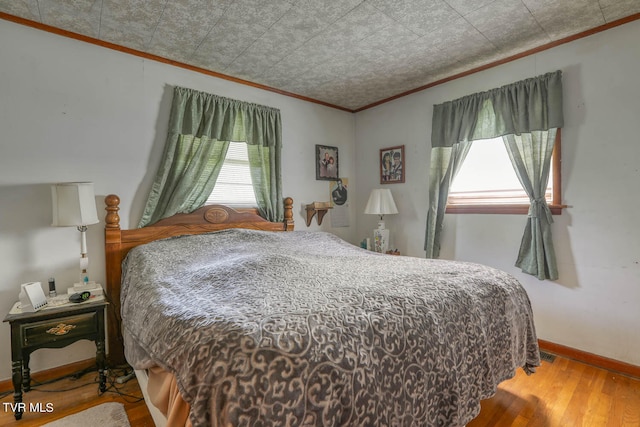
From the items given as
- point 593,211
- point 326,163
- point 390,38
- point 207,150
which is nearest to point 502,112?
point 593,211

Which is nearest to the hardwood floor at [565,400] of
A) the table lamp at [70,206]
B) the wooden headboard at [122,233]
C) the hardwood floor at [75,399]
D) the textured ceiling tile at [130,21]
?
the hardwood floor at [75,399]

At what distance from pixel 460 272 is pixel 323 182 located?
2.25 meters

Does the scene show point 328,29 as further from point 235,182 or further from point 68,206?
point 68,206

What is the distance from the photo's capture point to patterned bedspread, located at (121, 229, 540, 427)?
2.79ft

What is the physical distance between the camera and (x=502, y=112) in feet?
8.69

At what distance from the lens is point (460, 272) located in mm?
1695

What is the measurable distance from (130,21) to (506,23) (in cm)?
258

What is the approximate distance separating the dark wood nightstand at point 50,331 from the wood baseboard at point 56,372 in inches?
5.5

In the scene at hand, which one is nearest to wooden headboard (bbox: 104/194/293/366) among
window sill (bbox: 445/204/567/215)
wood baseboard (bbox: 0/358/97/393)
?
wood baseboard (bbox: 0/358/97/393)

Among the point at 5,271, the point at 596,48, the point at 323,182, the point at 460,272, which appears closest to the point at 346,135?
the point at 323,182

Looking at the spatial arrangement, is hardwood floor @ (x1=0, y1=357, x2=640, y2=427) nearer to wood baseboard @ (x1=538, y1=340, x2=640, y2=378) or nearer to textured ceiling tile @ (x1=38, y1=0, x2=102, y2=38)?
wood baseboard @ (x1=538, y1=340, x2=640, y2=378)

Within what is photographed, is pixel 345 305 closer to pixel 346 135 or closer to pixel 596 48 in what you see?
pixel 596 48

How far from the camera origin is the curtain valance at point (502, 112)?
240cm

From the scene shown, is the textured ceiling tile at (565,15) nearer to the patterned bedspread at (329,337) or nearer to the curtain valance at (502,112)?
the curtain valance at (502,112)
